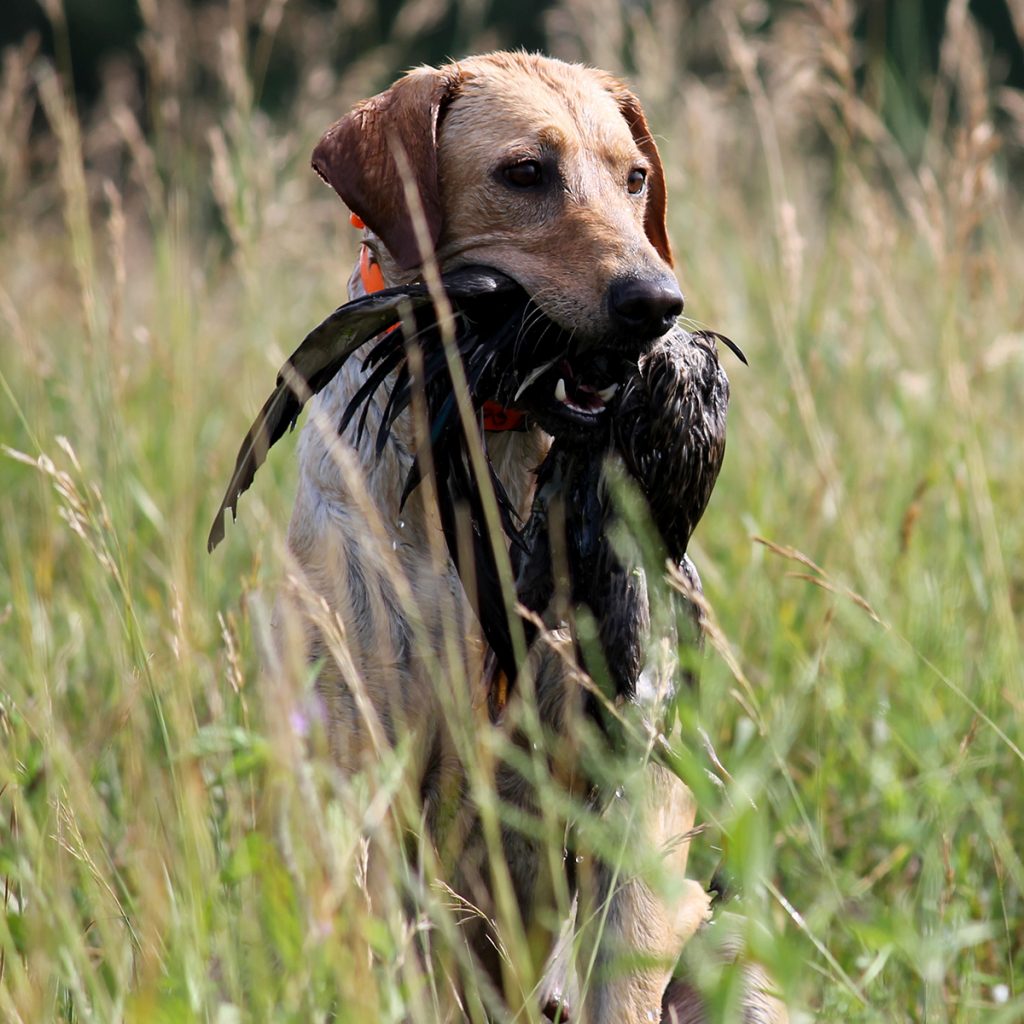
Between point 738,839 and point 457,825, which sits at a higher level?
point 738,839

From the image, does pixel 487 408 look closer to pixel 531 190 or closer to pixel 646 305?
pixel 646 305

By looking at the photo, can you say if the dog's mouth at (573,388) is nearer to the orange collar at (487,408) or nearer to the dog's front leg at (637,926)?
the orange collar at (487,408)

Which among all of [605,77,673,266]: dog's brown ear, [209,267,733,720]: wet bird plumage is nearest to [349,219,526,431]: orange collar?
[209,267,733,720]: wet bird plumage

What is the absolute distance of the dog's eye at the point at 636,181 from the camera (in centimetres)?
291

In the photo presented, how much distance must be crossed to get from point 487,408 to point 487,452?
100 mm

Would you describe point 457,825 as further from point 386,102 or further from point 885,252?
point 885,252

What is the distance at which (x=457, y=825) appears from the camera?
2.41 m

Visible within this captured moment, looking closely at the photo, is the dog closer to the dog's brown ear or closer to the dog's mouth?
the dog's mouth

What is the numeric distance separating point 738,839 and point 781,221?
2.25m

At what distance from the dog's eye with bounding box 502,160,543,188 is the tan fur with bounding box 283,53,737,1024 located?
0.02 meters

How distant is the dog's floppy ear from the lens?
2.55 metres

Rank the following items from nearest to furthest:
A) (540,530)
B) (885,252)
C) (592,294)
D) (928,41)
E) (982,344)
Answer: (540,530) → (592,294) → (885,252) → (982,344) → (928,41)

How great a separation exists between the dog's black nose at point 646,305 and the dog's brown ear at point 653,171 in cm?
78

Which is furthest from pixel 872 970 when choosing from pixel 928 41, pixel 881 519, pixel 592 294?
pixel 928 41
